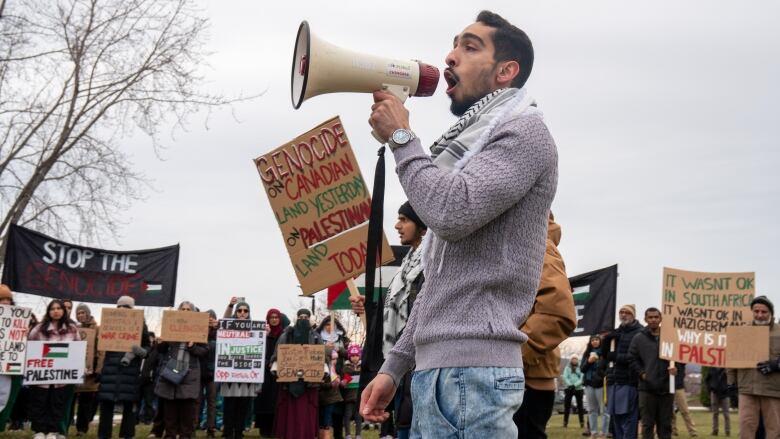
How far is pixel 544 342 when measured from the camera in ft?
Answer: 16.5

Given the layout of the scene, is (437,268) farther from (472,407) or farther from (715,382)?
(715,382)

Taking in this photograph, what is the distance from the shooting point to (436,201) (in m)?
2.53

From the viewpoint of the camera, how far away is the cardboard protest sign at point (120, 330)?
14.0 meters

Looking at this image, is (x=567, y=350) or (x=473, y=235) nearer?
(x=473, y=235)

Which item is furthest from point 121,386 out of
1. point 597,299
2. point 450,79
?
point 450,79

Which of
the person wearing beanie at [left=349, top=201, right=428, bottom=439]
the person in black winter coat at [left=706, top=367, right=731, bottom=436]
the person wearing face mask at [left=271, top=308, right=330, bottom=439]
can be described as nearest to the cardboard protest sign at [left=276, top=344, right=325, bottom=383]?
the person wearing face mask at [left=271, top=308, right=330, bottom=439]

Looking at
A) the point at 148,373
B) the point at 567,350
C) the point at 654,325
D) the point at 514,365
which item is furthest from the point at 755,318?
the point at 567,350

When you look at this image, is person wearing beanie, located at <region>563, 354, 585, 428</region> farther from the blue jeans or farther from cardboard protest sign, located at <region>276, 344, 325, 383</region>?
the blue jeans

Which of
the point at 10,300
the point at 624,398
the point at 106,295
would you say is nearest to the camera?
the point at 10,300

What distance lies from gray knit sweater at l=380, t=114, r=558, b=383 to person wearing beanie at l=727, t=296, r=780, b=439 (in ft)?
32.0

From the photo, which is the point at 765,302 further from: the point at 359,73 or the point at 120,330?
the point at 359,73

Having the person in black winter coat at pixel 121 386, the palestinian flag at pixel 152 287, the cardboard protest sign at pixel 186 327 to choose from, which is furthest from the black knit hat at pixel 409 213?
the palestinian flag at pixel 152 287

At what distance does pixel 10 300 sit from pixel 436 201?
1169 centimetres

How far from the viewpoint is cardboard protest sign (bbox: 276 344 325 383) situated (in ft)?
47.6
